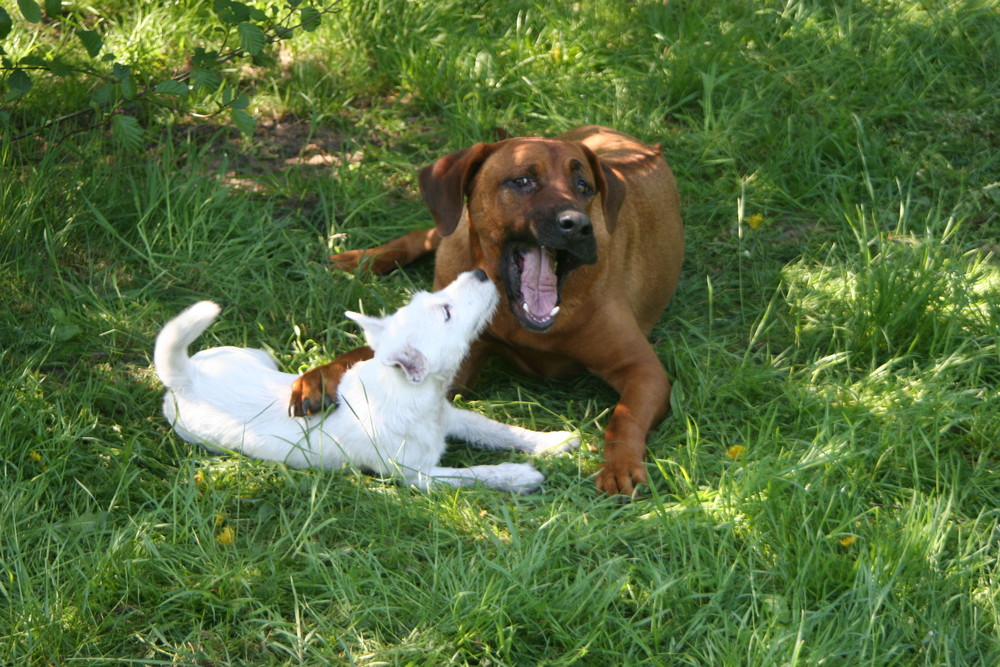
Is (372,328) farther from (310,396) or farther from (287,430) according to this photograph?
(287,430)

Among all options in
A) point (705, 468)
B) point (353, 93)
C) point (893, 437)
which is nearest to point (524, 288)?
point (705, 468)

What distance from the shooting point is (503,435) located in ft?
12.5

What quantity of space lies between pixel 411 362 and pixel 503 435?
61 centimetres

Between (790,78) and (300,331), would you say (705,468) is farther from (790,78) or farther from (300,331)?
(790,78)

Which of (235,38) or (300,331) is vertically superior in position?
(235,38)

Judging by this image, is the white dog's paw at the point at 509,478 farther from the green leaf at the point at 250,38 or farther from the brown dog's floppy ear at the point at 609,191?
the green leaf at the point at 250,38

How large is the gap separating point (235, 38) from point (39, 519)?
3.00 metres

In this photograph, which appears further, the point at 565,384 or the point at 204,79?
the point at 565,384

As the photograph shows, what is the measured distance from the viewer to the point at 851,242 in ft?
15.9

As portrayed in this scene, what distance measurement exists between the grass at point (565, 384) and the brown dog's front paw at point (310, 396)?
0.76 ft

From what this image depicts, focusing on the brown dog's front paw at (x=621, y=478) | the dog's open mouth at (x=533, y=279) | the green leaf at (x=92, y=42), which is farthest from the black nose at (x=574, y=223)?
the green leaf at (x=92, y=42)

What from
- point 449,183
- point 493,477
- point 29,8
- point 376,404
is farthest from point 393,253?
point 29,8

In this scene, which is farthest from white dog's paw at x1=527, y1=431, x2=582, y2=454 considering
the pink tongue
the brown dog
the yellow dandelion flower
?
the yellow dandelion flower

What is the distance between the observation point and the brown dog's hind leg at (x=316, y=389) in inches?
143
